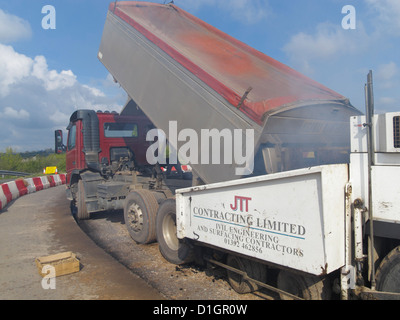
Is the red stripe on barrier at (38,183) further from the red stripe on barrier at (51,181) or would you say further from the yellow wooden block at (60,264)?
the yellow wooden block at (60,264)

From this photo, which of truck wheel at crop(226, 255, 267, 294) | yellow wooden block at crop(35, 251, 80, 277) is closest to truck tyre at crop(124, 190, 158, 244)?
yellow wooden block at crop(35, 251, 80, 277)

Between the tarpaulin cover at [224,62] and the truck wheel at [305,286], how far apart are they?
1.74 meters

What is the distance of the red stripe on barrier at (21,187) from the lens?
13.3 metres

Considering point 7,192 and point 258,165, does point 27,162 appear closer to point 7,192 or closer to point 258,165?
point 7,192

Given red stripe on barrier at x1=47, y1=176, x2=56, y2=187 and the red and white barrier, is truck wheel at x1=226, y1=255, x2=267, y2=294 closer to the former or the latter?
the red and white barrier

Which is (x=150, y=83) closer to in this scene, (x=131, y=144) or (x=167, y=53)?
(x=167, y=53)

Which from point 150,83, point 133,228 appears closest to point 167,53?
point 150,83

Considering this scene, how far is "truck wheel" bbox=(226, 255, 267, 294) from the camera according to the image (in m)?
3.54

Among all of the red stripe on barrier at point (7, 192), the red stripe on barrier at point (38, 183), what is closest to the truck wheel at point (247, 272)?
the red stripe on barrier at point (7, 192)

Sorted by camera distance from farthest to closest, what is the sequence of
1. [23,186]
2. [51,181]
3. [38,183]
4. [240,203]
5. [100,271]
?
[51,181] < [38,183] < [23,186] < [100,271] < [240,203]

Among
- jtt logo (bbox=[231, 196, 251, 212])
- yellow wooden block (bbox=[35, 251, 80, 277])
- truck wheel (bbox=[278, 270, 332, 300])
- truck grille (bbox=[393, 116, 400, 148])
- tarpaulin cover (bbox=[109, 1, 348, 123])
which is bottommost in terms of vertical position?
yellow wooden block (bbox=[35, 251, 80, 277])

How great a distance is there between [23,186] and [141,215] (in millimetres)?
10261

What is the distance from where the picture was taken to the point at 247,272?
3664 mm

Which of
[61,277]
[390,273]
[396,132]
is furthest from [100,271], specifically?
[396,132]
